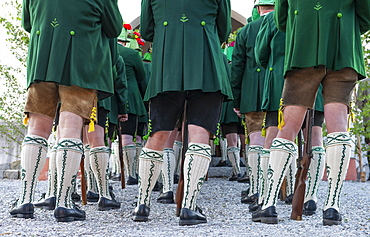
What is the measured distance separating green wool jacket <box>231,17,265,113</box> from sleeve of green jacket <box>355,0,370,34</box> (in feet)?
4.84

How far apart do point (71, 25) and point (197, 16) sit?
0.93 metres

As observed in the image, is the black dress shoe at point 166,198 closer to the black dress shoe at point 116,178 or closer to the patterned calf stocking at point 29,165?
the patterned calf stocking at point 29,165

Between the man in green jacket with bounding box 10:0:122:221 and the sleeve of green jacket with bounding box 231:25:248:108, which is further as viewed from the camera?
the sleeve of green jacket with bounding box 231:25:248:108

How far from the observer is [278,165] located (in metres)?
2.90

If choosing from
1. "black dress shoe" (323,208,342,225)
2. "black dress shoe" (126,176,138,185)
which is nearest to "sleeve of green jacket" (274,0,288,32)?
"black dress shoe" (323,208,342,225)

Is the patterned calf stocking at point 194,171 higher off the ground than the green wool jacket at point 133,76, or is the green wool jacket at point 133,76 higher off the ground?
the green wool jacket at point 133,76

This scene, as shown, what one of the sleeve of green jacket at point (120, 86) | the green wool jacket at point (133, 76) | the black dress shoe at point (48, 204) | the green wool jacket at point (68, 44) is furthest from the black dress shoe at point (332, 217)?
the green wool jacket at point (133, 76)

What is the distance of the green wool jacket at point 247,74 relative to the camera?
13.8ft

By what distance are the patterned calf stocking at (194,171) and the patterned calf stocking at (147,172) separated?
0.92 feet

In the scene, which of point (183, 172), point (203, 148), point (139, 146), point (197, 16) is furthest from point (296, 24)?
point (139, 146)

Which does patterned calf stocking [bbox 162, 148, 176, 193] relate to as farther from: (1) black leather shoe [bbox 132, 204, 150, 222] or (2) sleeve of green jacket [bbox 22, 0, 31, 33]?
(2) sleeve of green jacket [bbox 22, 0, 31, 33]

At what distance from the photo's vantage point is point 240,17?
11914mm

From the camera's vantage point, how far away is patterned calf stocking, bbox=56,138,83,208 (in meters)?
2.87

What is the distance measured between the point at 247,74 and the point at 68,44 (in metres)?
2.08
